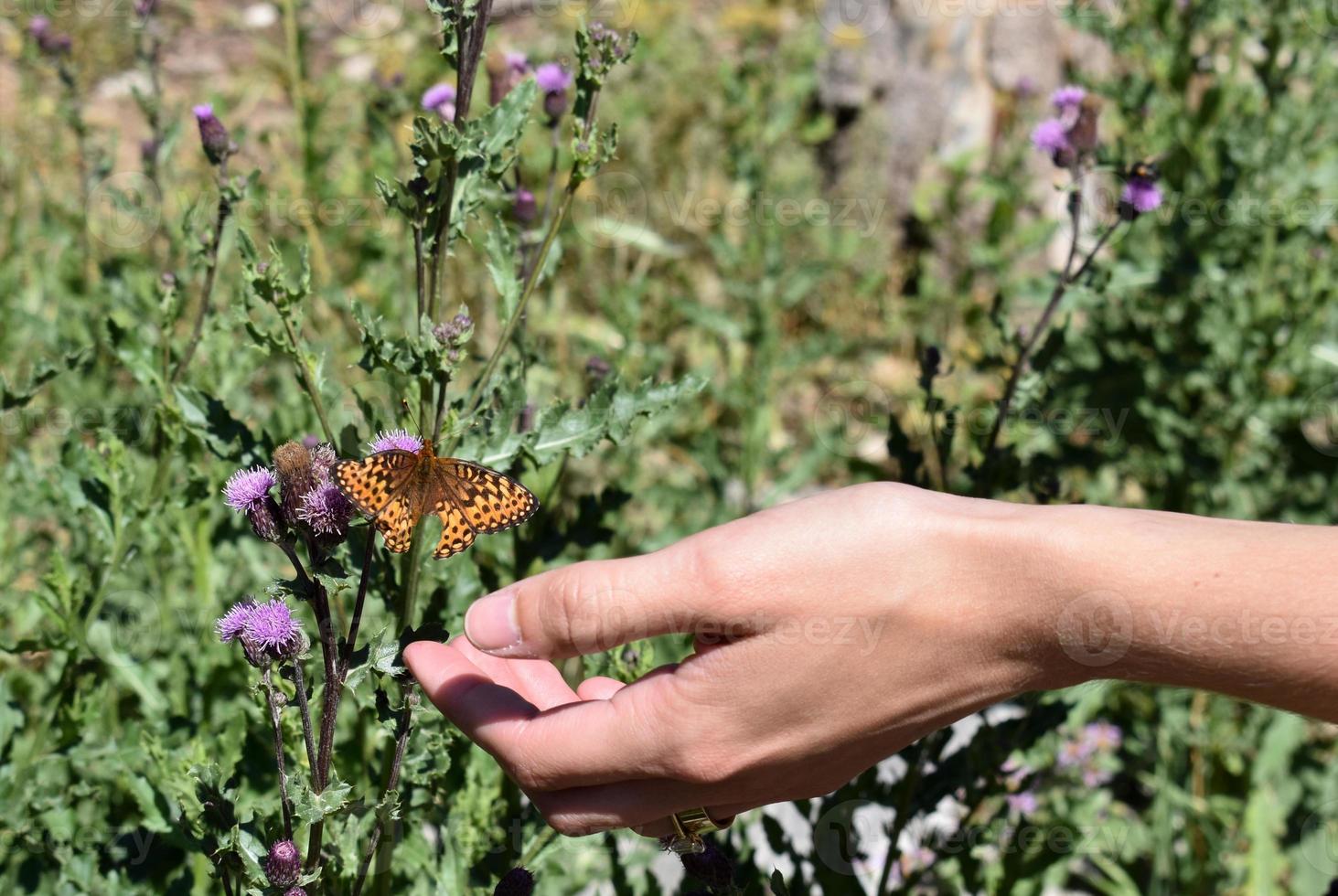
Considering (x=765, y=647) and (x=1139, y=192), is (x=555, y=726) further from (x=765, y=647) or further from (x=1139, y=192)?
(x=1139, y=192)

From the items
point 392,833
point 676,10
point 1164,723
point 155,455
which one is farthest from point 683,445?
point 676,10

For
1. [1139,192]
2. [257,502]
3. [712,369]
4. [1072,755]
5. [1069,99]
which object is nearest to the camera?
[257,502]

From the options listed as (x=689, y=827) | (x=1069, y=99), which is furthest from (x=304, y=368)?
(x=1069, y=99)

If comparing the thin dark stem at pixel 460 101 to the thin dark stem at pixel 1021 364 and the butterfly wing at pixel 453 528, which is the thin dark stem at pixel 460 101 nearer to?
the butterfly wing at pixel 453 528

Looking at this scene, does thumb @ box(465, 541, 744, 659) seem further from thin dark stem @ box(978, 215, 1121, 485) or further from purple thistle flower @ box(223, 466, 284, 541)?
thin dark stem @ box(978, 215, 1121, 485)

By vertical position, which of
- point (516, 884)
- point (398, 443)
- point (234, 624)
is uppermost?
point (398, 443)

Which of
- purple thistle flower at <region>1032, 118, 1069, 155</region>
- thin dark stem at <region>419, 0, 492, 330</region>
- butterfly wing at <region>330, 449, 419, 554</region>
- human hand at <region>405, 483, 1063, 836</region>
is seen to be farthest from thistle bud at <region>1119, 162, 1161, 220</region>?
butterfly wing at <region>330, 449, 419, 554</region>
